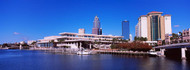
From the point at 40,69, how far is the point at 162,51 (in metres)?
70.0

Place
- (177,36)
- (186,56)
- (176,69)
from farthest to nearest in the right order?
(177,36) → (186,56) → (176,69)

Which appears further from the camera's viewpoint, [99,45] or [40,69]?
[99,45]

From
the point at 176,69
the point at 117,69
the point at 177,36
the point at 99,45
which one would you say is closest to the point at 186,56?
the point at 176,69

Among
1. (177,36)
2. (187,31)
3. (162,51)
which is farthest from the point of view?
(177,36)

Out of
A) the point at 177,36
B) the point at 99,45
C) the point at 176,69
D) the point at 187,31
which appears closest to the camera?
the point at 176,69

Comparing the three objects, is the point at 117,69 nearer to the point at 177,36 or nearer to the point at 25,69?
the point at 25,69

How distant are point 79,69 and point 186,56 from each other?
54.5m

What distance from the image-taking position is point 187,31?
5620 inches

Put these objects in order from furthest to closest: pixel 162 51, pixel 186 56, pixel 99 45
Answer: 1. pixel 99 45
2. pixel 162 51
3. pixel 186 56

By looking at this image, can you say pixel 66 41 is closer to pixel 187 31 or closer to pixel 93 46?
pixel 93 46

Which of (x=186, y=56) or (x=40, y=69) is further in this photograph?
(x=186, y=56)

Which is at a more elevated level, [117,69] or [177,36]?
[177,36]

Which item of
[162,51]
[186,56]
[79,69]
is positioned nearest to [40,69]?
[79,69]

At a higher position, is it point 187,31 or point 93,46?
point 187,31
